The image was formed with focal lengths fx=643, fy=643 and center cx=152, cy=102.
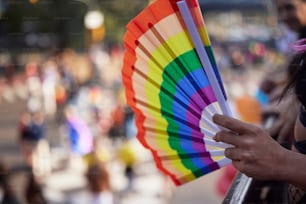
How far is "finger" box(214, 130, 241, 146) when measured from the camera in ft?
1.51

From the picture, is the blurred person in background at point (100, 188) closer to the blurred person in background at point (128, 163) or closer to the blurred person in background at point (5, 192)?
the blurred person in background at point (5, 192)

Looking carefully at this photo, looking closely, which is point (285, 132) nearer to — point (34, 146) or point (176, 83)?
point (176, 83)

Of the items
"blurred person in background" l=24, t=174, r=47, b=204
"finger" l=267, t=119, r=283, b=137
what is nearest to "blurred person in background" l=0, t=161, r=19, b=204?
"blurred person in background" l=24, t=174, r=47, b=204

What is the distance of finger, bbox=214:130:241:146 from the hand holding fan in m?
0.03

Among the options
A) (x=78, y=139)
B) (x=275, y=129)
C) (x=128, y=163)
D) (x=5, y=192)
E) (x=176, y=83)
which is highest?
(x=176, y=83)

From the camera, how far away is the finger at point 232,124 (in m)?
0.46

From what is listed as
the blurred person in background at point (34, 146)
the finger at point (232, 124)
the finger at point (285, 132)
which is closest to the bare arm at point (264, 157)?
the finger at point (232, 124)

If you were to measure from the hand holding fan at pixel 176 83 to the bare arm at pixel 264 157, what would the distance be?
0.18 feet

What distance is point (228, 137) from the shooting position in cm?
47

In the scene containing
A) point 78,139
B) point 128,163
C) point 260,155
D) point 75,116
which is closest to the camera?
point 260,155

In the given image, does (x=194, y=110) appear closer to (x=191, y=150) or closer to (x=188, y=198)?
(x=191, y=150)

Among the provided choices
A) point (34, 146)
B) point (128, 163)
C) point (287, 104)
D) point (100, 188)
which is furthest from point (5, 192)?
point (287, 104)

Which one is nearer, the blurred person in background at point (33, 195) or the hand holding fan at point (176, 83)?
the hand holding fan at point (176, 83)

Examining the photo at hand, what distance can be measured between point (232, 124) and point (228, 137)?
0.01 m
